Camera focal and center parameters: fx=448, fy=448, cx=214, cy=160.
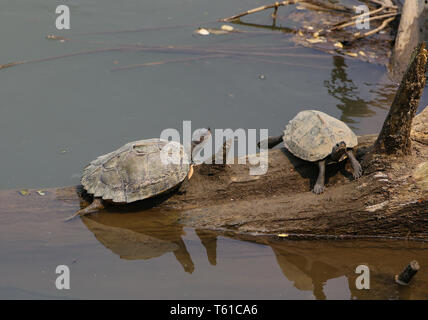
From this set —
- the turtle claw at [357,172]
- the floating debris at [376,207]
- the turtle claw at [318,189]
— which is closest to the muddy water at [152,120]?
the floating debris at [376,207]

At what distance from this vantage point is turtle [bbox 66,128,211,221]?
411cm

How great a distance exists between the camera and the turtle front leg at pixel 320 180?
412cm

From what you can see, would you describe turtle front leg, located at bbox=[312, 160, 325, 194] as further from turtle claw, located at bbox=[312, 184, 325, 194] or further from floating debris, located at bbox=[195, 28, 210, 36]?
floating debris, located at bbox=[195, 28, 210, 36]

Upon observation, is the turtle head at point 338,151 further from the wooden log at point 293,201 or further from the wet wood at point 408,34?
the wet wood at point 408,34

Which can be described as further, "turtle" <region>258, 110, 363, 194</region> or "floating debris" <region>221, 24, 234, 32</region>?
"floating debris" <region>221, 24, 234, 32</region>

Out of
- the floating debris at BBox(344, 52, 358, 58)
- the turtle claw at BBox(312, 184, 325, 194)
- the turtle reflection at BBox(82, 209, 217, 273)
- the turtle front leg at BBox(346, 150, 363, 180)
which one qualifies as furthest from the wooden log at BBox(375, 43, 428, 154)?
the floating debris at BBox(344, 52, 358, 58)

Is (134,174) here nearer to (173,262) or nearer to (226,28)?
Answer: (173,262)

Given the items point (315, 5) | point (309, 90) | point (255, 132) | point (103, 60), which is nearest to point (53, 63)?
point (103, 60)

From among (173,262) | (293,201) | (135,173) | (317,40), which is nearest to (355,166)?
(293,201)

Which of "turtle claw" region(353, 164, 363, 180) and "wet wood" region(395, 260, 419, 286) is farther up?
"turtle claw" region(353, 164, 363, 180)

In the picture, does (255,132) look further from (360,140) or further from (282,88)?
(360,140)

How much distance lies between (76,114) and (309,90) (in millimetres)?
3661

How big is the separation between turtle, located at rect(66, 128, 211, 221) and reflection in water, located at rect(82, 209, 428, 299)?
226 mm

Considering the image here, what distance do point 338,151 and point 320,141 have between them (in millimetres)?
293
